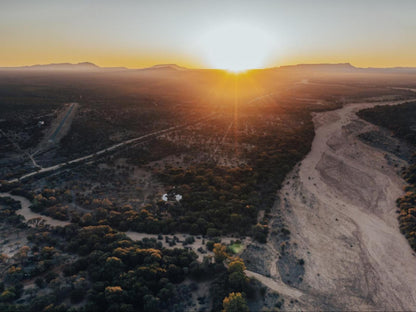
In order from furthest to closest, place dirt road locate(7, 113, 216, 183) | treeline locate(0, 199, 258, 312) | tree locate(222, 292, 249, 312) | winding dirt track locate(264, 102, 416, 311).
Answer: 1. dirt road locate(7, 113, 216, 183)
2. winding dirt track locate(264, 102, 416, 311)
3. treeline locate(0, 199, 258, 312)
4. tree locate(222, 292, 249, 312)

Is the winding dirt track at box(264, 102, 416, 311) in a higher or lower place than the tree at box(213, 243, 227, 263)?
lower

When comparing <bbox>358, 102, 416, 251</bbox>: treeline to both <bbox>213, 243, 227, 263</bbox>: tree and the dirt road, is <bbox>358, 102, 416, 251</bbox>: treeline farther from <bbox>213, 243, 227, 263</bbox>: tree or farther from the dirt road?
the dirt road

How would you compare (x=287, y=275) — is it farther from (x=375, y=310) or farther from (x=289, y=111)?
(x=289, y=111)

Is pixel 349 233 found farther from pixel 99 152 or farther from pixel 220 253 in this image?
pixel 99 152

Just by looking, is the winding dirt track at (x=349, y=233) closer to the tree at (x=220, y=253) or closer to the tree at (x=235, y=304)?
the tree at (x=235, y=304)

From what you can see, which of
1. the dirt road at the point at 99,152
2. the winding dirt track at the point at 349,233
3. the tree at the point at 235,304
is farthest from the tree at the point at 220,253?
the dirt road at the point at 99,152

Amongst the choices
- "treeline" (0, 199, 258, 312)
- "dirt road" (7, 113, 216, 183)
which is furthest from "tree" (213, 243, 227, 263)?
"dirt road" (7, 113, 216, 183)

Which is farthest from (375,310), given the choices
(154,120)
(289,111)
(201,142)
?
(289,111)
